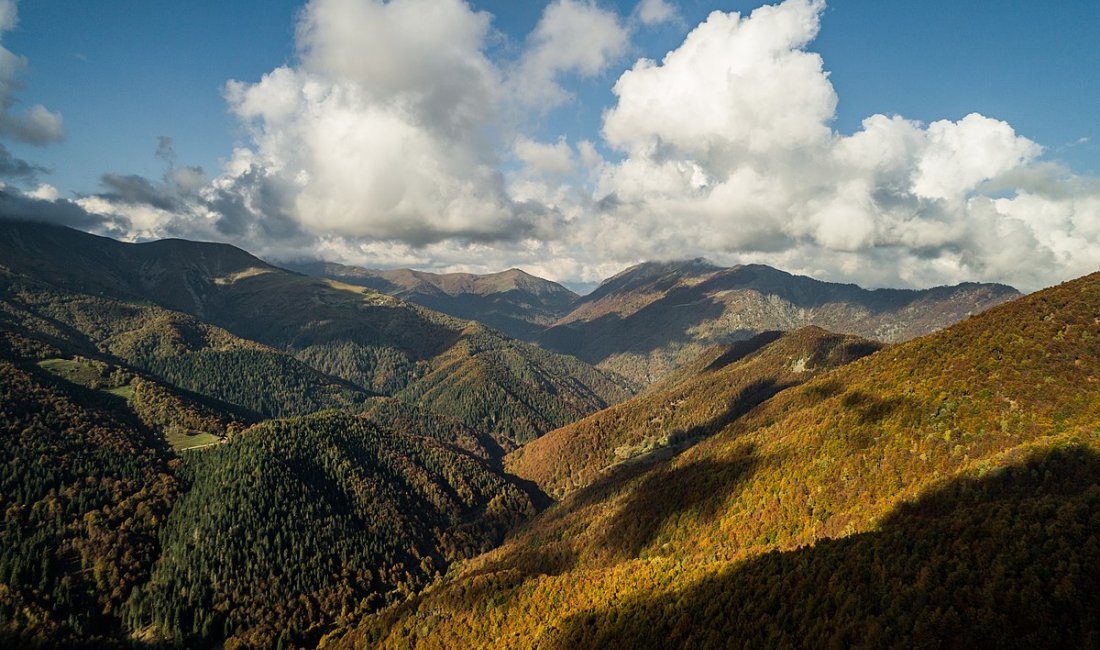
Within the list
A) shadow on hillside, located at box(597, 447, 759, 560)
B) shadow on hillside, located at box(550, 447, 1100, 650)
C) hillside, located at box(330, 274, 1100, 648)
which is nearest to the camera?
shadow on hillside, located at box(550, 447, 1100, 650)

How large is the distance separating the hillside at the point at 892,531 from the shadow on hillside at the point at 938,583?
216 mm

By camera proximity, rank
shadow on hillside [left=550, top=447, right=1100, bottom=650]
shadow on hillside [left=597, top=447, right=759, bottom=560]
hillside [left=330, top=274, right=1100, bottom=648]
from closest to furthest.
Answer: shadow on hillside [left=550, top=447, right=1100, bottom=650] → hillside [left=330, top=274, right=1100, bottom=648] → shadow on hillside [left=597, top=447, right=759, bottom=560]

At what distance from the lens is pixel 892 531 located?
229 feet

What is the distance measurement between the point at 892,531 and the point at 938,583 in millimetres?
22609

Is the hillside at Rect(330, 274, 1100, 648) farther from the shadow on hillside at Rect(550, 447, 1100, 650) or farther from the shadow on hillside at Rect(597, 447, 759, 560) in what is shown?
the shadow on hillside at Rect(597, 447, 759, 560)

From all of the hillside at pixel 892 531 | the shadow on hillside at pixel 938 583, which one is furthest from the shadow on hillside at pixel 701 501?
the shadow on hillside at pixel 938 583

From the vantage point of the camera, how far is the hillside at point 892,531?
151 ft

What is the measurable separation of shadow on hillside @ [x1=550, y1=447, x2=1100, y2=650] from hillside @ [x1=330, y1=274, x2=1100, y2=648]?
0.22 m

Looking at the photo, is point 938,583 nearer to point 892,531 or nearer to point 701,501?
point 892,531

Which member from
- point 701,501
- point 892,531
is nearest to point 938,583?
point 892,531

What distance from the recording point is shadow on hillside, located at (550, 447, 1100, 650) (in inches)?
1602

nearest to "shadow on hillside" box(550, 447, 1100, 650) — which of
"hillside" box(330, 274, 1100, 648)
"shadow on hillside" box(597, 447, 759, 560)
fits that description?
"hillside" box(330, 274, 1100, 648)

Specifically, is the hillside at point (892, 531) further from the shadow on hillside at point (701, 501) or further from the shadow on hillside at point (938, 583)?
the shadow on hillside at point (701, 501)

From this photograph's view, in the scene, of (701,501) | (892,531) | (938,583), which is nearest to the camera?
(938,583)
